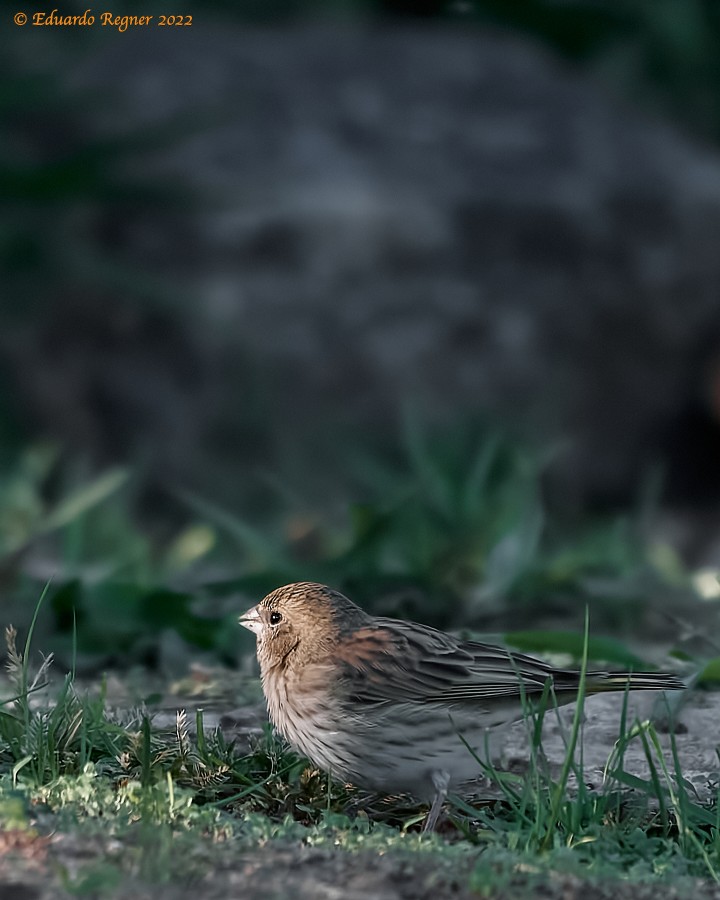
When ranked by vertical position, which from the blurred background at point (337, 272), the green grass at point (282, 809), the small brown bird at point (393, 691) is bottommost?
the green grass at point (282, 809)

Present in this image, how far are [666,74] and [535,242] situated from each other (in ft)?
6.48

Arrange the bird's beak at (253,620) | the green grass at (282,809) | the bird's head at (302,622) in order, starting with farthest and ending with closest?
the bird's beak at (253,620) → the bird's head at (302,622) → the green grass at (282,809)

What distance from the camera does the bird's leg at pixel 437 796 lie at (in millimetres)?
2951

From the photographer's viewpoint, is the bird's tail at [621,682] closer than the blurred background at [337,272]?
Yes

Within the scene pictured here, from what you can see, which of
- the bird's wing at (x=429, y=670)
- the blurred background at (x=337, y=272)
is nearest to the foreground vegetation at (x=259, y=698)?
the bird's wing at (x=429, y=670)

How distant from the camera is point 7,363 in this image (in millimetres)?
7941

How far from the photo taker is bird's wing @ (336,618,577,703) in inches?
126

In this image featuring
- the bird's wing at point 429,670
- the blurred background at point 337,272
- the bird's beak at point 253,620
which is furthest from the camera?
the blurred background at point 337,272

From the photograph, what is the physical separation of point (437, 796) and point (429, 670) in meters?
0.31

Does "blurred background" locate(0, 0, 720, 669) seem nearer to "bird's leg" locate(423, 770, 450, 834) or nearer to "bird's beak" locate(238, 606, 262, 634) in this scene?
"bird's beak" locate(238, 606, 262, 634)

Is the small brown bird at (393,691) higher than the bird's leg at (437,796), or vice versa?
the small brown bird at (393,691)

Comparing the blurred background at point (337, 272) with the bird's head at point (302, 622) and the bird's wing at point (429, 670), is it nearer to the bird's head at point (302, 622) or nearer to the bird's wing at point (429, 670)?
the bird's head at point (302, 622)

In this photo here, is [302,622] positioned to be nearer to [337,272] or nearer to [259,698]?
[259,698]

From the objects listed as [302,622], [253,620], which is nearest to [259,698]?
[253,620]
